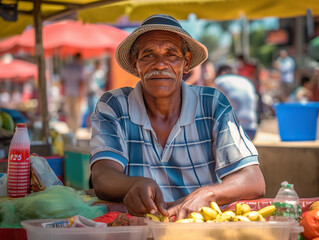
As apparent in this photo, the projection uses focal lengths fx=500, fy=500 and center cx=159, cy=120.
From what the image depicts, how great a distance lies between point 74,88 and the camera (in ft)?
37.7

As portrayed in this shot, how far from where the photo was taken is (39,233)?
1524mm

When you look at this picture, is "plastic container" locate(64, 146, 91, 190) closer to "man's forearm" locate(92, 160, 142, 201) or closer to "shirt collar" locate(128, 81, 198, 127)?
"shirt collar" locate(128, 81, 198, 127)

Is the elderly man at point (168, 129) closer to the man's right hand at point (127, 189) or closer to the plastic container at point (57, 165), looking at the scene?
Result: the man's right hand at point (127, 189)

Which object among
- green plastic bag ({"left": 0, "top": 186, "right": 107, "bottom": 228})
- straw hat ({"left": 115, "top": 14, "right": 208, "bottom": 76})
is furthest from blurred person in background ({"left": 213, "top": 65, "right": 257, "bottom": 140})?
green plastic bag ({"left": 0, "top": 186, "right": 107, "bottom": 228})

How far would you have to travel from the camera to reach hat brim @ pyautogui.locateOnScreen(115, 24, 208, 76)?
8.45ft

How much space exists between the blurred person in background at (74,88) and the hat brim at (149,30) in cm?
851

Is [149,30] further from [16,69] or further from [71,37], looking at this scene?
[16,69]

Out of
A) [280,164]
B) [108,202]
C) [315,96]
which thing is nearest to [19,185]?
[108,202]

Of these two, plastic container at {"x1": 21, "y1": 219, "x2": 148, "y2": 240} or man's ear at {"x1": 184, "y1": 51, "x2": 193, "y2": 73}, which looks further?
man's ear at {"x1": 184, "y1": 51, "x2": 193, "y2": 73}

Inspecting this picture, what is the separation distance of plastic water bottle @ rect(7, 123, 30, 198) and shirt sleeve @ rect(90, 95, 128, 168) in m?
0.33

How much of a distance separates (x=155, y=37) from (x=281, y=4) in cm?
344

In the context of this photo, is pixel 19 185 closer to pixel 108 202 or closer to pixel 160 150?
pixel 108 202

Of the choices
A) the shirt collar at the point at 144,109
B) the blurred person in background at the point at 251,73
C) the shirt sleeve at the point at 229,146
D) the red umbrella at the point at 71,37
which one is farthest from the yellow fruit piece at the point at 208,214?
the blurred person in background at the point at 251,73

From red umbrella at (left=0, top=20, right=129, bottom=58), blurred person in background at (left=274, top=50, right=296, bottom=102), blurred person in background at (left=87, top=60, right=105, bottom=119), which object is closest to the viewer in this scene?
red umbrella at (left=0, top=20, right=129, bottom=58)
